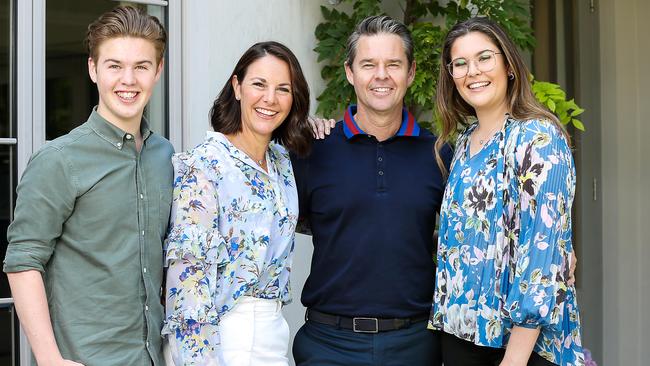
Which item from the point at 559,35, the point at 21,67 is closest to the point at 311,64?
the point at 21,67

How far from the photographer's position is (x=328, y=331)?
9.00 feet

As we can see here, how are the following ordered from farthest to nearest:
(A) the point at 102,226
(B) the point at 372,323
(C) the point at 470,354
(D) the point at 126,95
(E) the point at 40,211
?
(B) the point at 372,323 < (C) the point at 470,354 < (D) the point at 126,95 < (A) the point at 102,226 < (E) the point at 40,211

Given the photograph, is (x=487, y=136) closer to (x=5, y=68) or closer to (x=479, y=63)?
(x=479, y=63)

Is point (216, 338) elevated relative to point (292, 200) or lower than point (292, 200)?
lower

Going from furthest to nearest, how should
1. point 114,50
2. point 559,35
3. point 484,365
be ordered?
point 559,35
point 484,365
point 114,50

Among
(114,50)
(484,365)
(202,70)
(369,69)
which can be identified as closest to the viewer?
(114,50)

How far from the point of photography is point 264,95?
8.34ft

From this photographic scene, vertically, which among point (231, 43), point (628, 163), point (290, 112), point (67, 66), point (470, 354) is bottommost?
point (470, 354)

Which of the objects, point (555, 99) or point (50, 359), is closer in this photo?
point (50, 359)

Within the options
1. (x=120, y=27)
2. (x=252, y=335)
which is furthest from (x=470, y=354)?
(x=120, y=27)

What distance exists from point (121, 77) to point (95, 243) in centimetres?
45

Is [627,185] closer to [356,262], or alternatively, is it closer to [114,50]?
[356,262]

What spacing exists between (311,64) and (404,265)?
4.77ft

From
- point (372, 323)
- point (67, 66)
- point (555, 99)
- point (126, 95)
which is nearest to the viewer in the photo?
point (126, 95)
